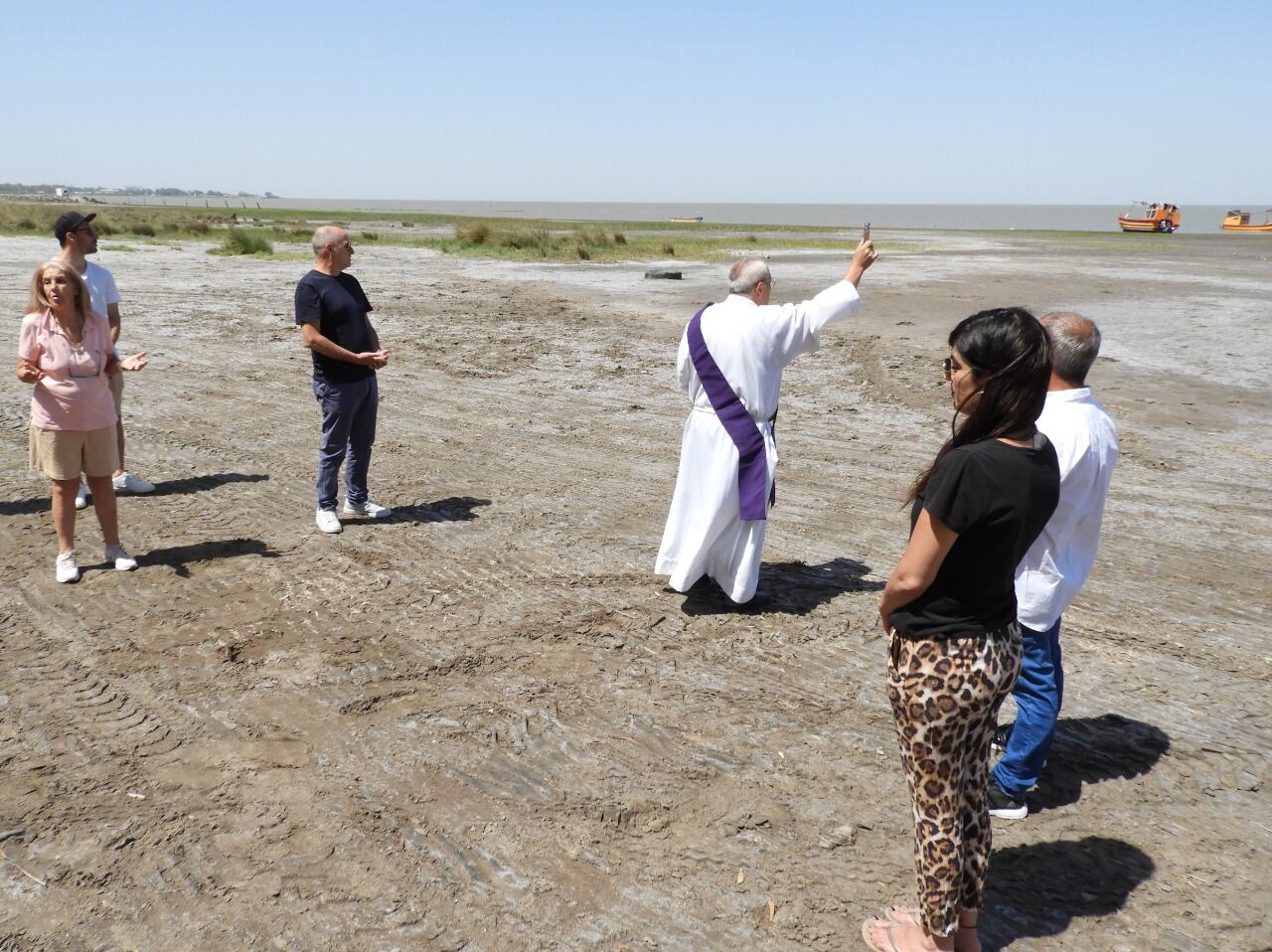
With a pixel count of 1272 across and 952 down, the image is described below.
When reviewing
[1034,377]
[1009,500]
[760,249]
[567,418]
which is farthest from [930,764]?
[760,249]

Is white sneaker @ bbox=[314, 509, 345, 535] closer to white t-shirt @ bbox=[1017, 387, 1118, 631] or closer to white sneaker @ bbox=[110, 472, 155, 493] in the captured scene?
white sneaker @ bbox=[110, 472, 155, 493]

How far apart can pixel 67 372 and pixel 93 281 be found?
1.94 m

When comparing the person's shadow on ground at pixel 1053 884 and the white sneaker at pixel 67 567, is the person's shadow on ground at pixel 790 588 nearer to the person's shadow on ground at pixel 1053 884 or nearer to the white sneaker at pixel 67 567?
the person's shadow on ground at pixel 1053 884

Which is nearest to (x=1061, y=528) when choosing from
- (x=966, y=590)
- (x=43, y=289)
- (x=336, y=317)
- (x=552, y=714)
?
(x=966, y=590)

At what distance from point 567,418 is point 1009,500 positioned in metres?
8.01

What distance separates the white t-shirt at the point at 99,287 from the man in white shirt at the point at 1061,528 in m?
6.22

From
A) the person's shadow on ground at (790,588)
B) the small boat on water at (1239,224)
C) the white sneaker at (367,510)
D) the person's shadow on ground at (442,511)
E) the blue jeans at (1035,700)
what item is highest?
the small boat on water at (1239,224)

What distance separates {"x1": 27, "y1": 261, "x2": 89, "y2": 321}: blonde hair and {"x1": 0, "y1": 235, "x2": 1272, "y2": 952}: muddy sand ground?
1.53 m

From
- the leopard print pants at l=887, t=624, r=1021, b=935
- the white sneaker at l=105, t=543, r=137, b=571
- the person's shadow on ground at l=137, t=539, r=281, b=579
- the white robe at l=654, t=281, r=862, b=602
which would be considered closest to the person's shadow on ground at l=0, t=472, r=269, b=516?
the person's shadow on ground at l=137, t=539, r=281, b=579

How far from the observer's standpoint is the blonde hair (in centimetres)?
529

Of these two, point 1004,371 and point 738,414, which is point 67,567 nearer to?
point 738,414

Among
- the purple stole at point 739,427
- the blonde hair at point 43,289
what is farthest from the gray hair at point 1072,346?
the blonde hair at point 43,289

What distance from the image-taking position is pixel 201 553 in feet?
20.3

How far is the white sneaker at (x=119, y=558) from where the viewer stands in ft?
19.1
